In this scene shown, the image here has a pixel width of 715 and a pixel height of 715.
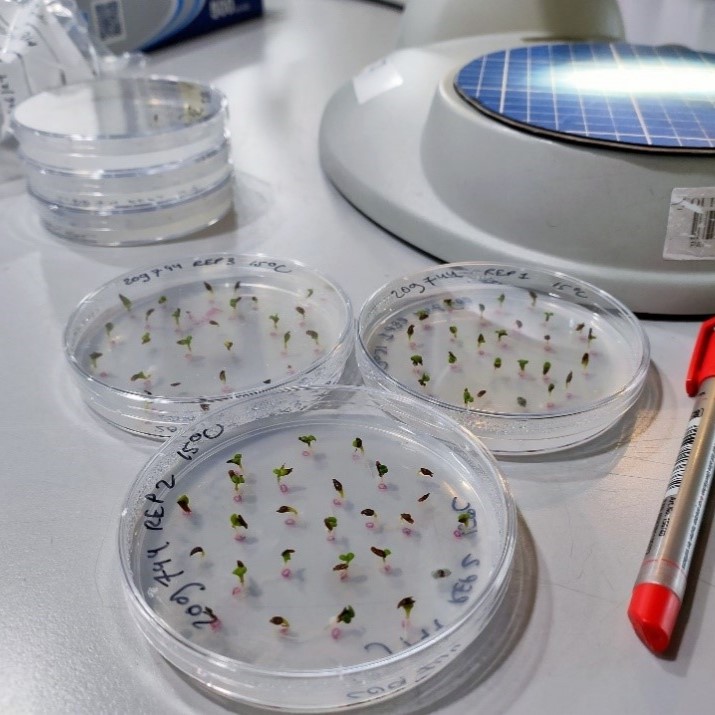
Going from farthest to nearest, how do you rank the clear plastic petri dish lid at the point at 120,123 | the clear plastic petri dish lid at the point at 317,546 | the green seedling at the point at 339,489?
1. the clear plastic petri dish lid at the point at 120,123
2. the green seedling at the point at 339,489
3. the clear plastic petri dish lid at the point at 317,546

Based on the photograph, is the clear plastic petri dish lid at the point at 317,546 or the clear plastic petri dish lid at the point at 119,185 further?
the clear plastic petri dish lid at the point at 119,185

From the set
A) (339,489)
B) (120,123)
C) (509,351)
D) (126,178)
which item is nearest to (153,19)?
(120,123)

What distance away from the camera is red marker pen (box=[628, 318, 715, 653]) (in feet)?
1.51

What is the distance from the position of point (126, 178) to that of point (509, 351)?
1.45 ft

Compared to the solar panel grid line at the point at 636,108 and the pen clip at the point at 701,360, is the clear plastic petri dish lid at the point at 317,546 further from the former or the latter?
the solar panel grid line at the point at 636,108

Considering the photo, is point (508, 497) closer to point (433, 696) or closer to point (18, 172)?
point (433, 696)

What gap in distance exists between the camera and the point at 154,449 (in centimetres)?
62

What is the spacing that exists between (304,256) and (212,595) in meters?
0.43

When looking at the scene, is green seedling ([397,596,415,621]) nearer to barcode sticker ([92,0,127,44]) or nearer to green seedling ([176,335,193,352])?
green seedling ([176,335,193,352])

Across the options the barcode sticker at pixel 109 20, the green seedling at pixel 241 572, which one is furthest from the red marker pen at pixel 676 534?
the barcode sticker at pixel 109 20

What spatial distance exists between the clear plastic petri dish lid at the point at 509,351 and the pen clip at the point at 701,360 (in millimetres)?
37

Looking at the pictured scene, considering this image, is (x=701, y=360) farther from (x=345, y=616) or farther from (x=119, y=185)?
(x=119, y=185)

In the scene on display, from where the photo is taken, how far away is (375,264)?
0.83 meters

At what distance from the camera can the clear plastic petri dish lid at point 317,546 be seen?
1.45 ft
